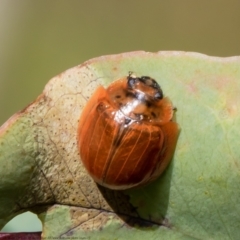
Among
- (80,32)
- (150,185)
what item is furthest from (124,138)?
(80,32)

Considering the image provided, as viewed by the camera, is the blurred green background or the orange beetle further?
the blurred green background

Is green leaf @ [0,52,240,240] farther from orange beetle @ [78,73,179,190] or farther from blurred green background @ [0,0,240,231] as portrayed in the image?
blurred green background @ [0,0,240,231]

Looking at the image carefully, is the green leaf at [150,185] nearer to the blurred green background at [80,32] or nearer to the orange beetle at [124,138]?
the orange beetle at [124,138]

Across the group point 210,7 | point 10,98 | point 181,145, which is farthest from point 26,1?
point 181,145

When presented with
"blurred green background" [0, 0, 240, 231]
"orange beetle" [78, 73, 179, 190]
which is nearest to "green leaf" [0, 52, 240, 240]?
"orange beetle" [78, 73, 179, 190]
